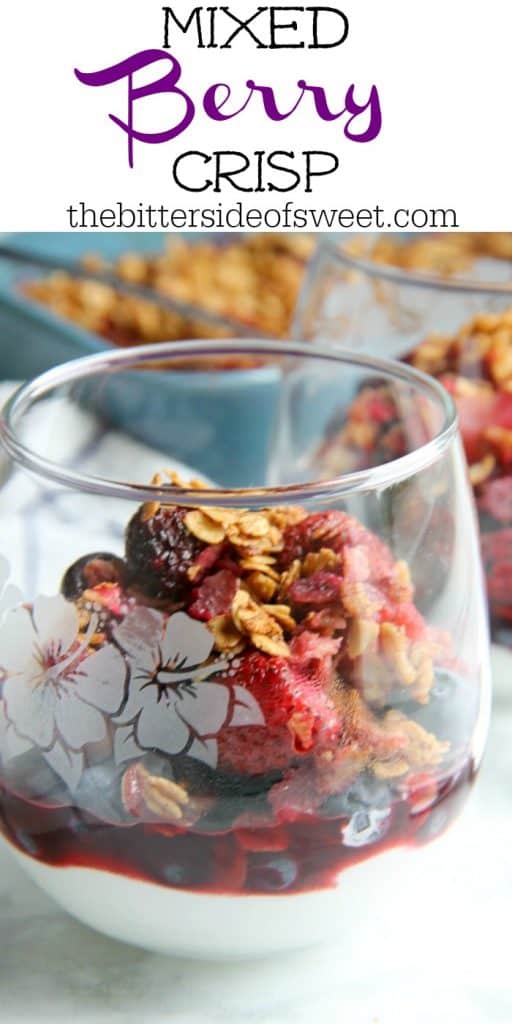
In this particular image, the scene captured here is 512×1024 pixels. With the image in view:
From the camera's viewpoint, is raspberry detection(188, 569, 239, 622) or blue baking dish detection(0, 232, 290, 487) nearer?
raspberry detection(188, 569, 239, 622)

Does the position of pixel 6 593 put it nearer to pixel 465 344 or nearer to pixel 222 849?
pixel 222 849

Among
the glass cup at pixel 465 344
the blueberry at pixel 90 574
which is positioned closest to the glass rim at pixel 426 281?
the glass cup at pixel 465 344

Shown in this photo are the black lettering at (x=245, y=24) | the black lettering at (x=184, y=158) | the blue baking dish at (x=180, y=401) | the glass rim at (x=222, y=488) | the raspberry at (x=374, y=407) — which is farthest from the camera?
the black lettering at (x=184, y=158)

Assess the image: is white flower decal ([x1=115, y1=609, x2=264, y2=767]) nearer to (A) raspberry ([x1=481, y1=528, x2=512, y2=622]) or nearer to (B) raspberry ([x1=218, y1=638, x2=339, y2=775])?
(B) raspberry ([x1=218, y1=638, x2=339, y2=775])

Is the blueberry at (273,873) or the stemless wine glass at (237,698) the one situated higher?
the stemless wine glass at (237,698)

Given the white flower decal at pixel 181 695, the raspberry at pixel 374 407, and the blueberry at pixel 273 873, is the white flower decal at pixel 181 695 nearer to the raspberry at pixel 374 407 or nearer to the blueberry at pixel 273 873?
the blueberry at pixel 273 873

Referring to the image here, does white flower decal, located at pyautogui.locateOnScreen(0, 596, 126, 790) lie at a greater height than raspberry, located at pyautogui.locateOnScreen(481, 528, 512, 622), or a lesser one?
greater

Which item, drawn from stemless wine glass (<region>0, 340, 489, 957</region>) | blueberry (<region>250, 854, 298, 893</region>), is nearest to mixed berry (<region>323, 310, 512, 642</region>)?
stemless wine glass (<region>0, 340, 489, 957</region>)

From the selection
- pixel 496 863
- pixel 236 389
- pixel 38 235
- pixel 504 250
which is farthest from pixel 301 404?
pixel 38 235
